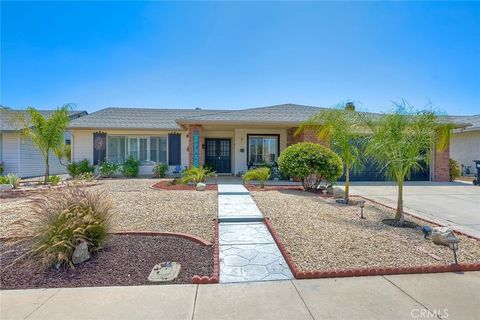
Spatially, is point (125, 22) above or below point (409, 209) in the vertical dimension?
above

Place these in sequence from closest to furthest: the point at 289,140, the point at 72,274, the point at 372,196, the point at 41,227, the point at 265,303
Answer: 1. the point at 265,303
2. the point at 72,274
3. the point at 41,227
4. the point at 372,196
5. the point at 289,140

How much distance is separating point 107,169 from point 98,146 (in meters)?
1.68

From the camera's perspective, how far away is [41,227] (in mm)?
3914

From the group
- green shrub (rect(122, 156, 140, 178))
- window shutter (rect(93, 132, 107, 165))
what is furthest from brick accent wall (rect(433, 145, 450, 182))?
window shutter (rect(93, 132, 107, 165))

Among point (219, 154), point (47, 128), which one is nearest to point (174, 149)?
point (219, 154)

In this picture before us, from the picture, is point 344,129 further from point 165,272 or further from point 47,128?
point 47,128

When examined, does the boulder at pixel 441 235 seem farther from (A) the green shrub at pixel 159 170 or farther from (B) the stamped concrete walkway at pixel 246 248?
(A) the green shrub at pixel 159 170

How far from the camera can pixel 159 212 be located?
21.8ft

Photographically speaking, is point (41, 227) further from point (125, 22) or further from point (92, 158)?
point (92, 158)

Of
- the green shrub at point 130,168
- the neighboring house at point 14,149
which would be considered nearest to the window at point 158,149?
the green shrub at point 130,168

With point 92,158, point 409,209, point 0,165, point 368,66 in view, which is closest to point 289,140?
point 368,66

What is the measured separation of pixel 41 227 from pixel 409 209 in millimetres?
8620

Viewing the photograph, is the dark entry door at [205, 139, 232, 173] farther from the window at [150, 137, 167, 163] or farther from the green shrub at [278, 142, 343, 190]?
the green shrub at [278, 142, 343, 190]

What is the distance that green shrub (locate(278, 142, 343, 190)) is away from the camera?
9992mm
